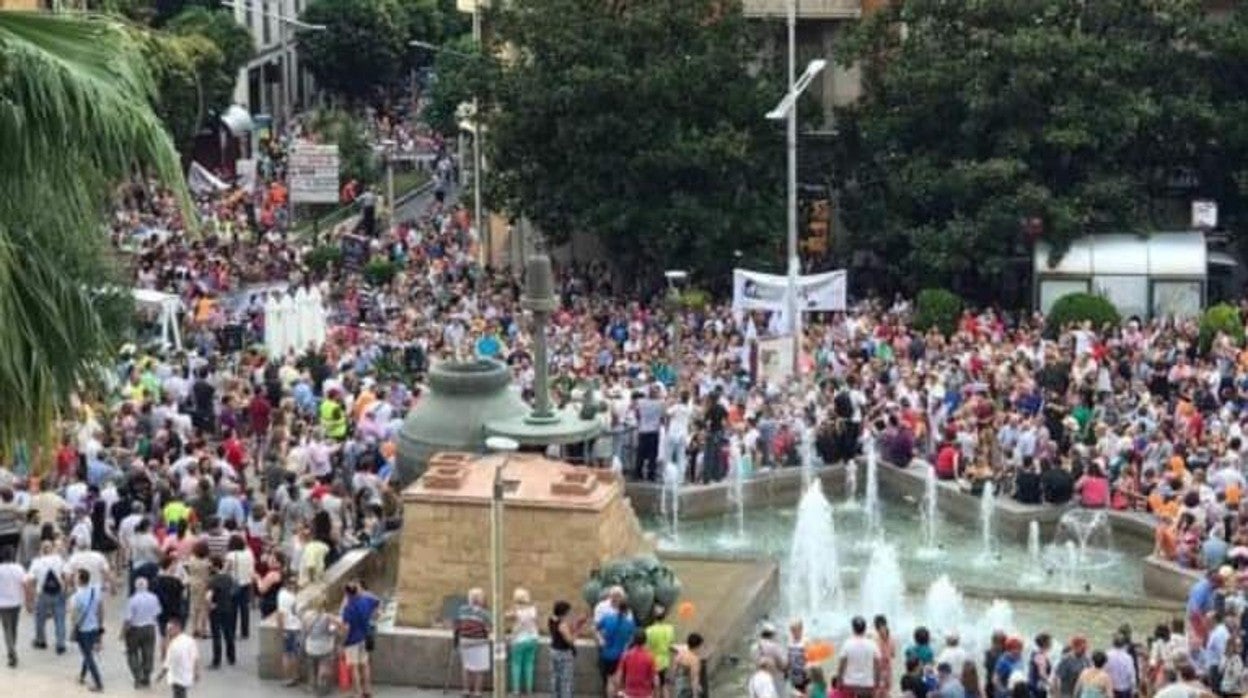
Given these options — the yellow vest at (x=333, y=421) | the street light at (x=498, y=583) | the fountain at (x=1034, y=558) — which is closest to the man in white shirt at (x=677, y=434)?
the yellow vest at (x=333, y=421)

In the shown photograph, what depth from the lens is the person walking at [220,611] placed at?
2153 centimetres

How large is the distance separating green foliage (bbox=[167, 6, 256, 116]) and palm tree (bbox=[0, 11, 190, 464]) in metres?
59.2

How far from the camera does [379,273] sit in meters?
47.6

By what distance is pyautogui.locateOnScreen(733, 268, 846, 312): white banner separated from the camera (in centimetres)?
3728

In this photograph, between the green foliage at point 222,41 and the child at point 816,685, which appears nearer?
the child at point 816,685

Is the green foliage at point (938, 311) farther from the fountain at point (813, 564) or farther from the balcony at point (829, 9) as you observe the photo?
the fountain at point (813, 564)

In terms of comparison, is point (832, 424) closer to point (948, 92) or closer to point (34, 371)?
point (948, 92)

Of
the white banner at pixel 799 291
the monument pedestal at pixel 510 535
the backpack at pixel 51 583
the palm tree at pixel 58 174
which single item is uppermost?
the palm tree at pixel 58 174

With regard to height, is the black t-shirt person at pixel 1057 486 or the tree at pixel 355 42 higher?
the tree at pixel 355 42

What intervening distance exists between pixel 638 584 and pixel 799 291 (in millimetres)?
16770

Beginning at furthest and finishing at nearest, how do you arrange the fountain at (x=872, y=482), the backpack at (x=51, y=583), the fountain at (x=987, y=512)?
the fountain at (x=872, y=482) < the fountain at (x=987, y=512) < the backpack at (x=51, y=583)

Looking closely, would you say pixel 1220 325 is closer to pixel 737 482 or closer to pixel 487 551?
pixel 737 482

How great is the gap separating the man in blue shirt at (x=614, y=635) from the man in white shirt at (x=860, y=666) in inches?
77.0

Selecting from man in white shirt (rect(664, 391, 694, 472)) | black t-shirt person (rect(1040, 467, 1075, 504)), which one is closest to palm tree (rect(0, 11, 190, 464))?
black t-shirt person (rect(1040, 467, 1075, 504))
